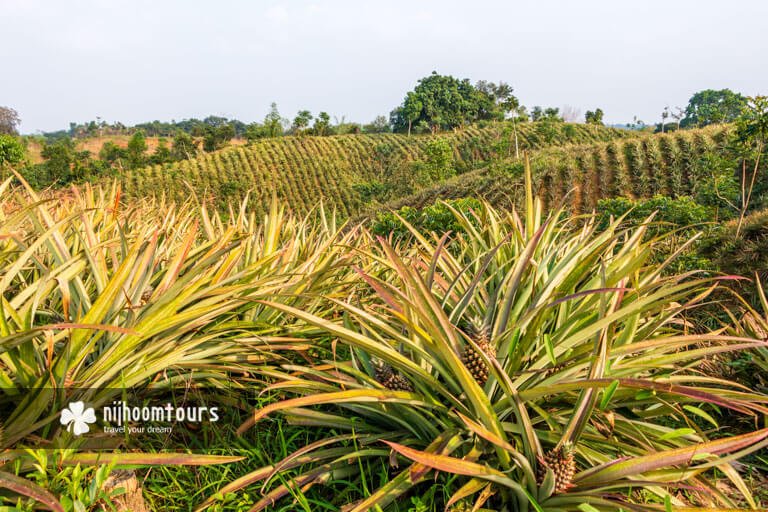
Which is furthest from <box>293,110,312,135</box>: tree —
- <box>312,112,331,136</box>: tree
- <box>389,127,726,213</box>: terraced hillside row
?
<box>389,127,726,213</box>: terraced hillside row

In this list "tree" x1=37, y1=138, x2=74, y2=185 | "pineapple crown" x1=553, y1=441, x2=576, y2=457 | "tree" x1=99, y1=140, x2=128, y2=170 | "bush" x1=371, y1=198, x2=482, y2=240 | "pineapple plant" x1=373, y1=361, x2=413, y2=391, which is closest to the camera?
"pineapple crown" x1=553, y1=441, x2=576, y2=457

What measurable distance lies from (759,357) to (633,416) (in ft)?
3.24

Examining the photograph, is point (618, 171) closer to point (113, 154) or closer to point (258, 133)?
point (258, 133)

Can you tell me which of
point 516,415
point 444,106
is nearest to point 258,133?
point 444,106

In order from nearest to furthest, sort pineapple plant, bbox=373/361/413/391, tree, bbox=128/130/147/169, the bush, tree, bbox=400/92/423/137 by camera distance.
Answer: pineapple plant, bbox=373/361/413/391 < the bush < tree, bbox=128/130/147/169 < tree, bbox=400/92/423/137

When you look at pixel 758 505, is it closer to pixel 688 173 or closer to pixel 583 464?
pixel 583 464

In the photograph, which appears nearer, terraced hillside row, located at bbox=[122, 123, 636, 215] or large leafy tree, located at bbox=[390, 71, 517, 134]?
terraced hillside row, located at bbox=[122, 123, 636, 215]

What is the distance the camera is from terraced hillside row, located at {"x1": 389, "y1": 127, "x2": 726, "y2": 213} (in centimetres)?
1408

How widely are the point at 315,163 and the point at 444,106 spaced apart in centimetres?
3366

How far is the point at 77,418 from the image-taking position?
1.23m

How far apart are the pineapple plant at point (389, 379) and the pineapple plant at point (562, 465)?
47 cm

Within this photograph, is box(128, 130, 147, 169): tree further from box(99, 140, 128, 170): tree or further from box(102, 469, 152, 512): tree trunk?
box(102, 469, 152, 512): tree trunk

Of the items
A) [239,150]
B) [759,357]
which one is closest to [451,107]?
[239,150]

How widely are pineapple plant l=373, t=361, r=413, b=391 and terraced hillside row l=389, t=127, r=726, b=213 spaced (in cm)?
1295
